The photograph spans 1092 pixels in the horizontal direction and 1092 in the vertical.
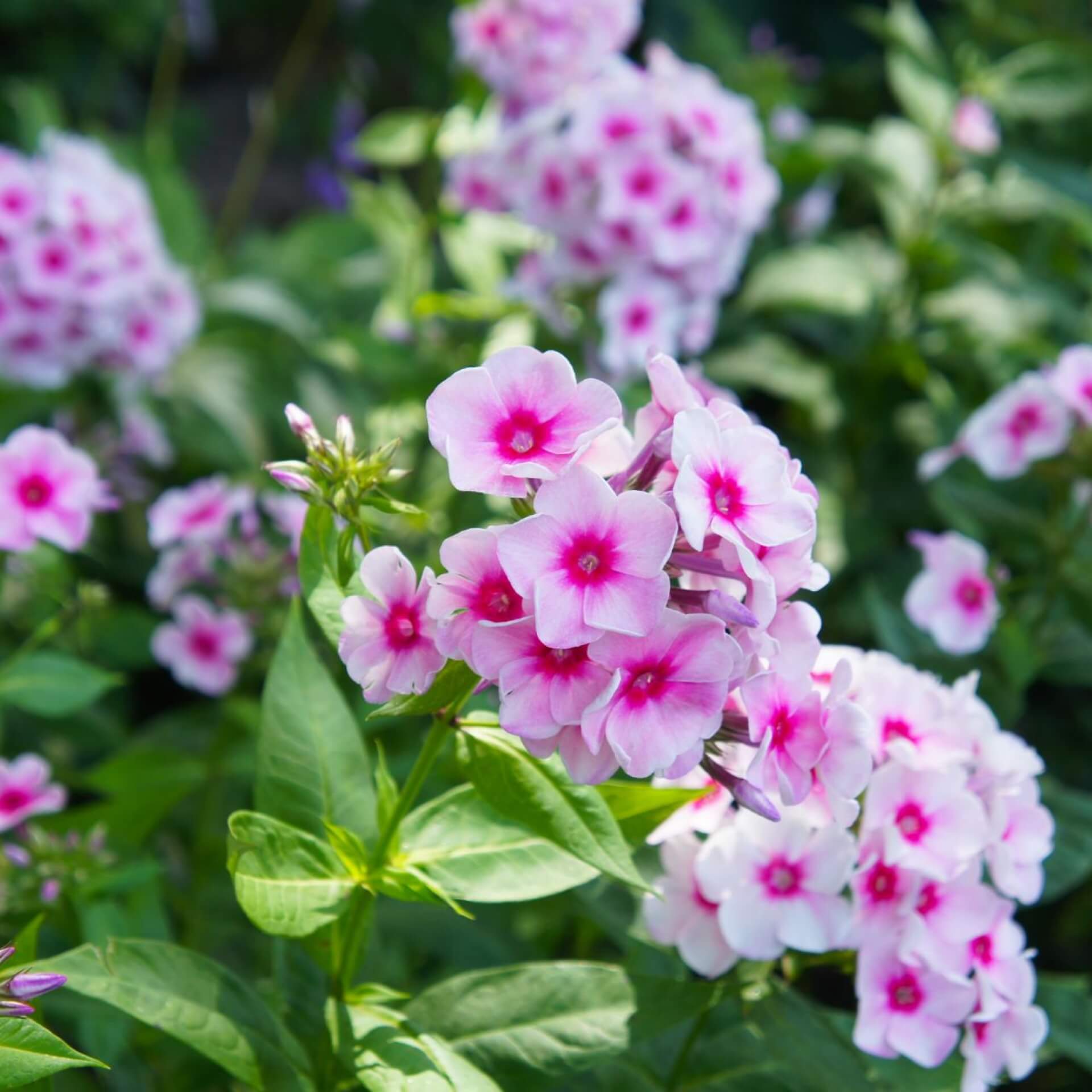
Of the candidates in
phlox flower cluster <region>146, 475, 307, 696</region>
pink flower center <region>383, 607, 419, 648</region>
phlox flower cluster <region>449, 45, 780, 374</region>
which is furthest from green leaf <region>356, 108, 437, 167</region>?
pink flower center <region>383, 607, 419, 648</region>

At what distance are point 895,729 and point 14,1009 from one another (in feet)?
3.13

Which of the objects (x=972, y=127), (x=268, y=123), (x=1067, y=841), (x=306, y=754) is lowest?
(x=268, y=123)

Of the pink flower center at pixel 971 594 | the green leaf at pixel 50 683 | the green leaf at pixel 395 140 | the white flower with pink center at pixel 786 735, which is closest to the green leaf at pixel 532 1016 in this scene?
the white flower with pink center at pixel 786 735

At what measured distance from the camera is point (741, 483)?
3.68 feet

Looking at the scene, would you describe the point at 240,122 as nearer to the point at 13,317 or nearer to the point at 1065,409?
the point at 13,317

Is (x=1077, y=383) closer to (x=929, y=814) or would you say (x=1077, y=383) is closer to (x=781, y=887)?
(x=929, y=814)

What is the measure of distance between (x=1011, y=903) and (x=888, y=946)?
0.17 metres

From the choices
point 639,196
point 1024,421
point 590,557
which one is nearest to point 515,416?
point 590,557

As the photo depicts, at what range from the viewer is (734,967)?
4.95 ft

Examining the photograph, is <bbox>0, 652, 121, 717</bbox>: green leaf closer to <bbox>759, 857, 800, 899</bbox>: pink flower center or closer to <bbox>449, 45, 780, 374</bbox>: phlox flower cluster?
<bbox>759, 857, 800, 899</bbox>: pink flower center

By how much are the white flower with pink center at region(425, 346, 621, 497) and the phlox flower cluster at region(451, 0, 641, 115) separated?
Answer: 1936mm

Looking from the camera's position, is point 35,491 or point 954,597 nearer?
point 35,491

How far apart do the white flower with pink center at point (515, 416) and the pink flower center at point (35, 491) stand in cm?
90

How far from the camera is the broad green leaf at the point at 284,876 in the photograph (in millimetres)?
1202
